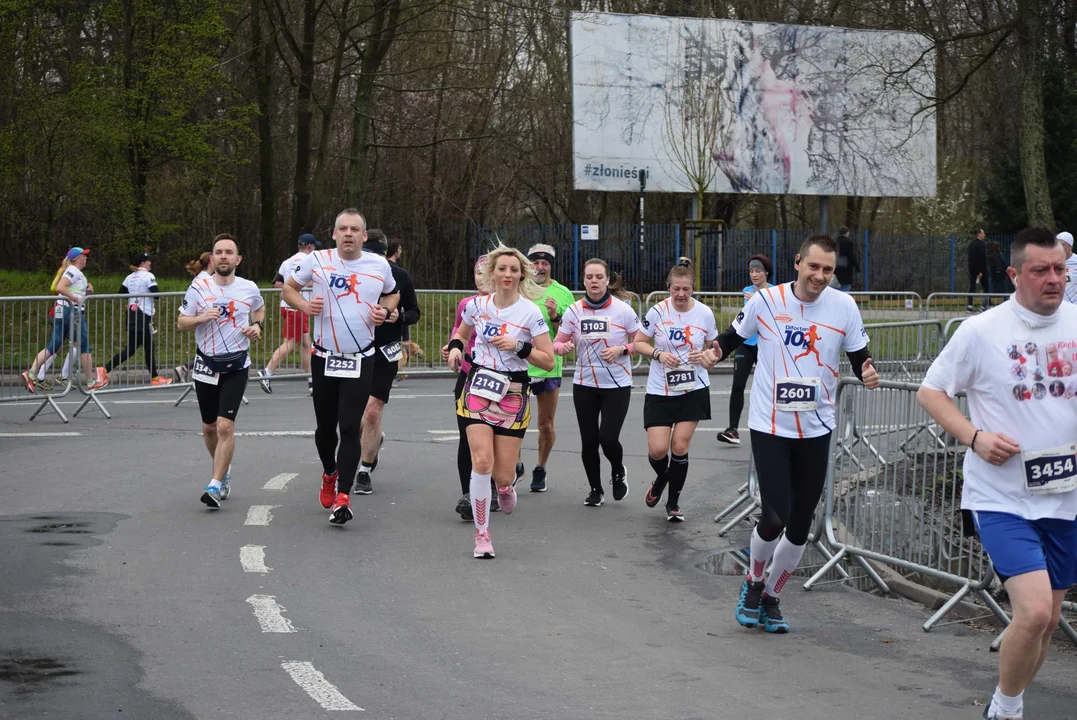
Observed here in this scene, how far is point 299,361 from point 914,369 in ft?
31.4

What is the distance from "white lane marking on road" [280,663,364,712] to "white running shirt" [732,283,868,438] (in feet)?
8.36

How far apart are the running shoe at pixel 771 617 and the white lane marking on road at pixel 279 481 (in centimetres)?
529

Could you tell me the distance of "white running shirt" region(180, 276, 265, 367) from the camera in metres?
10.8

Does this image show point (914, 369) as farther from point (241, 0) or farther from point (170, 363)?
point (241, 0)

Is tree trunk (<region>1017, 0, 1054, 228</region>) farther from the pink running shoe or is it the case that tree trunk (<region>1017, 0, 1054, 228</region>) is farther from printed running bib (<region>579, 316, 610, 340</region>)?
the pink running shoe

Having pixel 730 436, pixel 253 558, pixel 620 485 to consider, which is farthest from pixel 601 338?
pixel 730 436

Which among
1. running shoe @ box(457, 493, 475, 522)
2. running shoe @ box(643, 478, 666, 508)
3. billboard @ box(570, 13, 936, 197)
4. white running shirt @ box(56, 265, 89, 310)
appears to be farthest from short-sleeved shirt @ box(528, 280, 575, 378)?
billboard @ box(570, 13, 936, 197)

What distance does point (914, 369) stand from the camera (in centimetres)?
1603

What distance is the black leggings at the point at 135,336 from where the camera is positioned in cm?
1778

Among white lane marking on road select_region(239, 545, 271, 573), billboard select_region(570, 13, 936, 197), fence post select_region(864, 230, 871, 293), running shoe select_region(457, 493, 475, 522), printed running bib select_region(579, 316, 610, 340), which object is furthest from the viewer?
fence post select_region(864, 230, 871, 293)

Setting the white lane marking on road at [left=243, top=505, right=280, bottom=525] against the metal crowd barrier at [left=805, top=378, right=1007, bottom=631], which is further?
the white lane marking on road at [left=243, top=505, right=280, bottom=525]

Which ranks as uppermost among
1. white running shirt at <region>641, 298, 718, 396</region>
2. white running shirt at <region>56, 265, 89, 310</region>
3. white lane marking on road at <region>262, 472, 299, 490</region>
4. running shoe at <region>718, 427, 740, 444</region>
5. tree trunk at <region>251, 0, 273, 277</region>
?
tree trunk at <region>251, 0, 273, 277</region>

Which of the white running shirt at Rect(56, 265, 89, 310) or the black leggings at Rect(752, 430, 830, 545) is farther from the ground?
the white running shirt at Rect(56, 265, 89, 310)

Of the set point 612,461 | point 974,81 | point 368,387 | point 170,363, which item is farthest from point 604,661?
point 974,81
